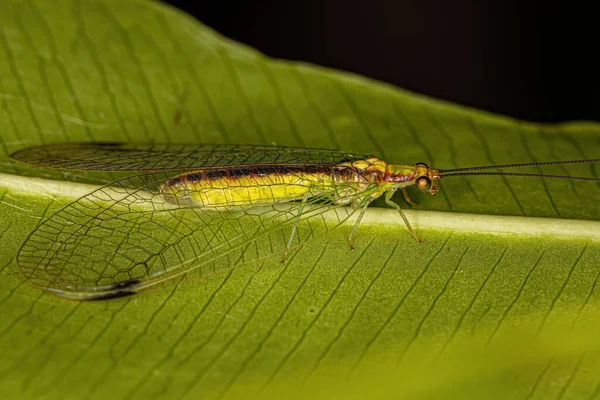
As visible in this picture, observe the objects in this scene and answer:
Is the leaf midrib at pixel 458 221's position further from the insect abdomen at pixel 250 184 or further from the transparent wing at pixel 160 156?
the insect abdomen at pixel 250 184

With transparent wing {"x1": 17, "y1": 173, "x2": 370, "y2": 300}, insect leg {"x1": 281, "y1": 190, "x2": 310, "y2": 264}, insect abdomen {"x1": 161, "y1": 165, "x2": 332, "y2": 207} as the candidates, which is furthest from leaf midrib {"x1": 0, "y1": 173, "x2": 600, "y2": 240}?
insect abdomen {"x1": 161, "y1": 165, "x2": 332, "y2": 207}

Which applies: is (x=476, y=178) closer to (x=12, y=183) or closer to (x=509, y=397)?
(x=509, y=397)

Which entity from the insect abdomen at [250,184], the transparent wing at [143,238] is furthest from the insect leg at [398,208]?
the insect abdomen at [250,184]

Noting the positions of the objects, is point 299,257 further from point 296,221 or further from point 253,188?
point 253,188

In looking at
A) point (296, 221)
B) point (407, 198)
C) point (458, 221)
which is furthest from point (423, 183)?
point (296, 221)

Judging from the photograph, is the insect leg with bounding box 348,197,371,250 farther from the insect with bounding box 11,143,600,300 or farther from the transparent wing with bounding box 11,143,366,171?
the transparent wing with bounding box 11,143,366,171

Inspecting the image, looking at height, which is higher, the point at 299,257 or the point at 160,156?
the point at 160,156

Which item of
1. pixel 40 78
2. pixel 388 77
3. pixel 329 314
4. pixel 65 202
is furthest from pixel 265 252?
pixel 388 77
